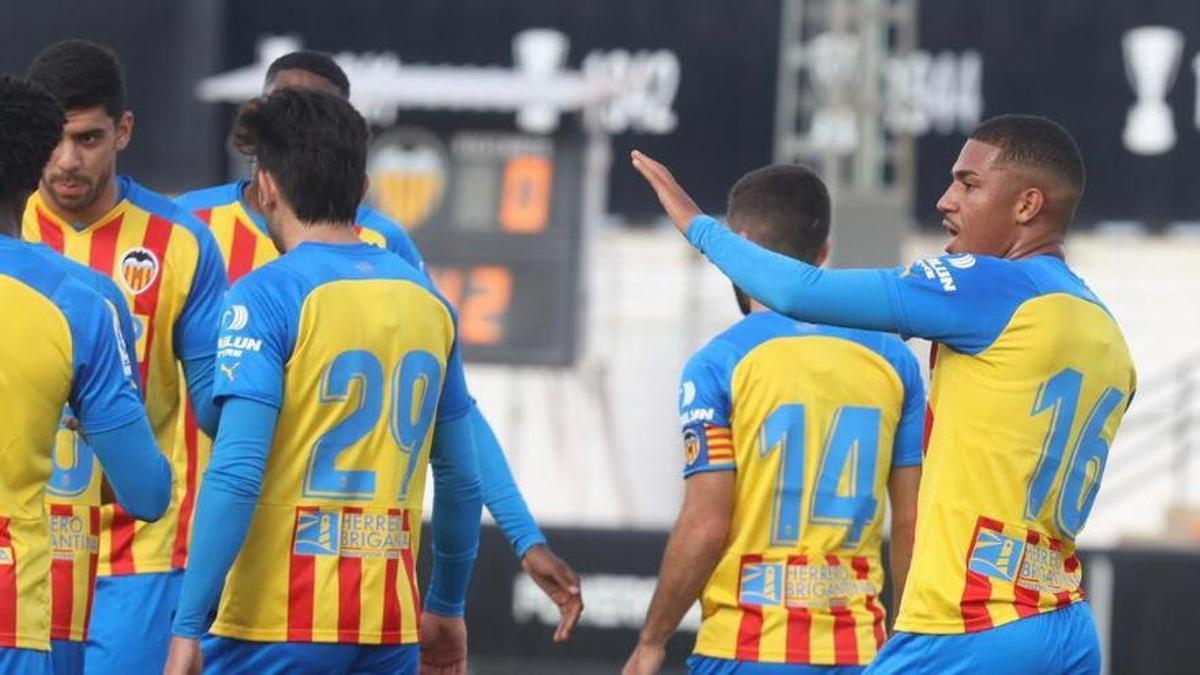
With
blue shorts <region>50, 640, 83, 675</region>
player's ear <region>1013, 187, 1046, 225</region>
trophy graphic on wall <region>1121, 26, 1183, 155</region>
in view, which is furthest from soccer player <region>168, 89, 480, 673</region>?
trophy graphic on wall <region>1121, 26, 1183, 155</region>

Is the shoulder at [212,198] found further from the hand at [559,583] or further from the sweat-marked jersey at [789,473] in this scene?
the hand at [559,583]

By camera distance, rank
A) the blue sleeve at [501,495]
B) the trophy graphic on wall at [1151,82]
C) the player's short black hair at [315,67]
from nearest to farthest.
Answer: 1. the blue sleeve at [501,495]
2. the player's short black hair at [315,67]
3. the trophy graphic on wall at [1151,82]

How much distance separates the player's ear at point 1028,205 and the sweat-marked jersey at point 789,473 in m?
0.99

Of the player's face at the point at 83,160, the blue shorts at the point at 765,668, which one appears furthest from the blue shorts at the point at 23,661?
the blue shorts at the point at 765,668

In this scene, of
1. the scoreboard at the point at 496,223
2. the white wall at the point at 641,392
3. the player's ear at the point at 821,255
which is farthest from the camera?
the white wall at the point at 641,392

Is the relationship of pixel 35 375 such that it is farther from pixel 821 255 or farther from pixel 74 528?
pixel 821 255

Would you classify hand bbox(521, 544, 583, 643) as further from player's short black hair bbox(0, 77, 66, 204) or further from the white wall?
the white wall

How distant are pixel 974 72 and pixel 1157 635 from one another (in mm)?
5744

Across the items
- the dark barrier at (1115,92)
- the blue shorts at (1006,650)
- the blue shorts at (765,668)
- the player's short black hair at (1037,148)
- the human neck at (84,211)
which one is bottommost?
the blue shorts at (765,668)

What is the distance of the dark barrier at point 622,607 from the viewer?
12359 mm

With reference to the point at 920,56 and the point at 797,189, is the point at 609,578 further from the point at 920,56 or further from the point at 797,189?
the point at 797,189

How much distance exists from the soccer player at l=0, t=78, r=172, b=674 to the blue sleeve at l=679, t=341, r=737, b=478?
1580 millimetres

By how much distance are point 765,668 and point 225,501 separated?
155cm

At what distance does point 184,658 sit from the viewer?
433cm
